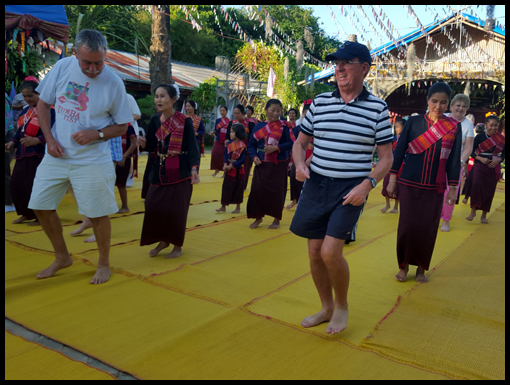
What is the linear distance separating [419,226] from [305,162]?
1.22 metres

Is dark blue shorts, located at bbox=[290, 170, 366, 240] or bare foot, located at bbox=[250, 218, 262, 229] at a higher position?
dark blue shorts, located at bbox=[290, 170, 366, 240]

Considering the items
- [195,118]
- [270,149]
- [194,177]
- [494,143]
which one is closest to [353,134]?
[194,177]

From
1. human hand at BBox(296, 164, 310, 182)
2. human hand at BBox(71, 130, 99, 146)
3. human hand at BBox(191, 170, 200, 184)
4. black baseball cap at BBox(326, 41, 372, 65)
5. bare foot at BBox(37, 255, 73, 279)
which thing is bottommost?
bare foot at BBox(37, 255, 73, 279)

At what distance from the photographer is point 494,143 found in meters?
7.07

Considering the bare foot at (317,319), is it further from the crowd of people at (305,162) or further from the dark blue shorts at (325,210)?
the dark blue shorts at (325,210)

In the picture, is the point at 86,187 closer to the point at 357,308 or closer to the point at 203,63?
the point at 357,308

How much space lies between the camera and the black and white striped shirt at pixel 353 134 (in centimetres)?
271

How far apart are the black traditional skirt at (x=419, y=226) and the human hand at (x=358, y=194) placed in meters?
1.54

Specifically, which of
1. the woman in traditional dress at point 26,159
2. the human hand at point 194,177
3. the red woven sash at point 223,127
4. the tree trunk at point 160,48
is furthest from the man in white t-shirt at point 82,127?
the tree trunk at point 160,48

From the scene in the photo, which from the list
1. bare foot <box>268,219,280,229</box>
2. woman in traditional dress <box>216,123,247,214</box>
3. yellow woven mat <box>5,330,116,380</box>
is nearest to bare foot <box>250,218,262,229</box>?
bare foot <box>268,219,280,229</box>

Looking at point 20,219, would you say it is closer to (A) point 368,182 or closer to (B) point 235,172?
(B) point 235,172

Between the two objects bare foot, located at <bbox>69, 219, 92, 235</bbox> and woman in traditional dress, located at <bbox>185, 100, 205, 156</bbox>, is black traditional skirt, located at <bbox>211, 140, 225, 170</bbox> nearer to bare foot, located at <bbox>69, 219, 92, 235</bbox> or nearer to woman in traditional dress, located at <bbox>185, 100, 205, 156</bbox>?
woman in traditional dress, located at <bbox>185, 100, 205, 156</bbox>

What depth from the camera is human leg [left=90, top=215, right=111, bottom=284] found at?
11.9 feet

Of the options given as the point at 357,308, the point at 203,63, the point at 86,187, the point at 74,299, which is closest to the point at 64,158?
the point at 86,187
